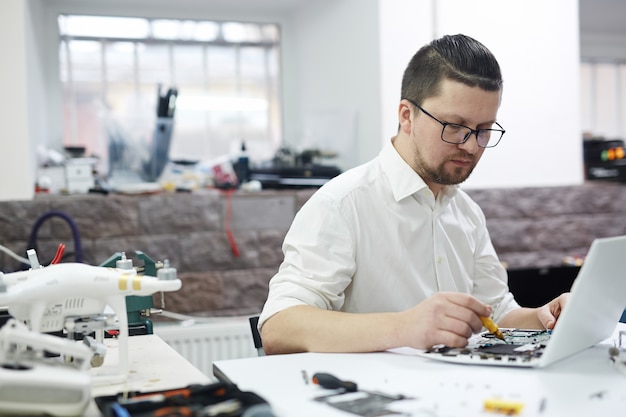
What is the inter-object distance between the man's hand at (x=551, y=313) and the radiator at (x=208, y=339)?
54.8 inches

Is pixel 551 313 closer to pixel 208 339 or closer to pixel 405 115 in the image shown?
pixel 405 115

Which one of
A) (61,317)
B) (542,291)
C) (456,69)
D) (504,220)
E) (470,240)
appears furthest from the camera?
(504,220)

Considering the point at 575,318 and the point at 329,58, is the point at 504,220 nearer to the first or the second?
the point at 329,58

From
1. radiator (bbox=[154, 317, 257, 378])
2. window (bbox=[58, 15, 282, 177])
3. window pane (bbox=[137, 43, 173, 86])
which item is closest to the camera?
radiator (bbox=[154, 317, 257, 378])

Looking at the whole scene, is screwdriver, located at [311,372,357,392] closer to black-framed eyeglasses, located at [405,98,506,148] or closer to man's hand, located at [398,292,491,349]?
man's hand, located at [398,292,491,349]

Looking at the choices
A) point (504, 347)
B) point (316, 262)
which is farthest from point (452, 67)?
point (504, 347)

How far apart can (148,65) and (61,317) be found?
85.9 inches

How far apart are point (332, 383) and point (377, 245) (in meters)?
0.67

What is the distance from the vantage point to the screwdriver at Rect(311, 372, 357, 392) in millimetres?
1147

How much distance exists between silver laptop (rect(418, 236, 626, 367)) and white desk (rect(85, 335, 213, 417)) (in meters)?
0.44

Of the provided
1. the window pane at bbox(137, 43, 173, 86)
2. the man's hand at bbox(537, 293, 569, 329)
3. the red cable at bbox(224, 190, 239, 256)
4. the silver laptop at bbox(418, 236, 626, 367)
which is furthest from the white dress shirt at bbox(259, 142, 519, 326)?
the window pane at bbox(137, 43, 173, 86)

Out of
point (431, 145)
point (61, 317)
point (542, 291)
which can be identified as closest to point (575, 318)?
point (431, 145)

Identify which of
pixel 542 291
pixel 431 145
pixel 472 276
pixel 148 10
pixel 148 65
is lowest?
Answer: pixel 542 291

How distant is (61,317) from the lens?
4.09ft
